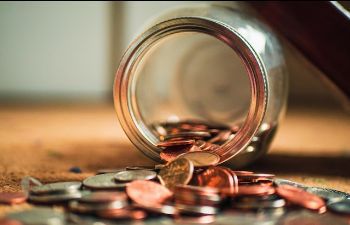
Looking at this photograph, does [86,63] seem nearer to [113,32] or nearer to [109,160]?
[113,32]

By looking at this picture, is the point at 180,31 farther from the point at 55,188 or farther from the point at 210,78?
the point at 210,78

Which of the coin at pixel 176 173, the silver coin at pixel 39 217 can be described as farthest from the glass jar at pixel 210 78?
the silver coin at pixel 39 217

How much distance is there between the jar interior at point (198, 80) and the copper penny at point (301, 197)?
0.58 m

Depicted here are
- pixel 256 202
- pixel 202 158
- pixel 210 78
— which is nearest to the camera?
pixel 256 202

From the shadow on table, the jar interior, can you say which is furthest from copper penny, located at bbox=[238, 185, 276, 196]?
the jar interior

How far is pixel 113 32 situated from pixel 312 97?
129 centimetres

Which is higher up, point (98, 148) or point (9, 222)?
point (98, 148)

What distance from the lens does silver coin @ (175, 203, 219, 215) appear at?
0.77m

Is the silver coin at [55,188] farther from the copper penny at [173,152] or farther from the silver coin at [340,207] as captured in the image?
the silver coin at [340,207]

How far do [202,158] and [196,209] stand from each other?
0.16 meters

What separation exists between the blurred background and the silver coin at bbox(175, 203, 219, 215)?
2.17 meters

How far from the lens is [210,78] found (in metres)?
1.65

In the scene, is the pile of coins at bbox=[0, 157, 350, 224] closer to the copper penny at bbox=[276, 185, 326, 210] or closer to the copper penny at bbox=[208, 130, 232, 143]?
the copper penny at bbox=[276, 185, 326, 210]

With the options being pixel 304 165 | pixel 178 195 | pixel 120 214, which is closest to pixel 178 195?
pixel 178 195
